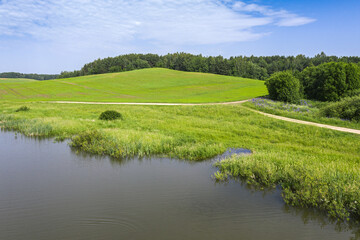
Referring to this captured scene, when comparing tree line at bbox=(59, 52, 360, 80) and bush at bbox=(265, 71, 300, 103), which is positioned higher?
tree line at bbox=(59, 52, 360, 80)

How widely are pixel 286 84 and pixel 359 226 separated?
29.6 meters

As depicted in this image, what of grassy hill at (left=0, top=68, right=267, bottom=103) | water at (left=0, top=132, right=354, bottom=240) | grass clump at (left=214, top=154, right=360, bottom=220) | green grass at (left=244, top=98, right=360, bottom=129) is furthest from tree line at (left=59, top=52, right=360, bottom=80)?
water at (left=0, top=132, right=354, bottom=240)

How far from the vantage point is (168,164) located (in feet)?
39.9

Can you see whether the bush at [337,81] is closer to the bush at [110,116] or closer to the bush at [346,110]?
the bush at [346,110]

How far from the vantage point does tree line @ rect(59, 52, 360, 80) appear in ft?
380

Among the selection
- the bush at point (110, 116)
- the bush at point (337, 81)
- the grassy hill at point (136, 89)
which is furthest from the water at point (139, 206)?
the bush at point (337, 81)

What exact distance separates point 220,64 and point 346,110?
10033 cm

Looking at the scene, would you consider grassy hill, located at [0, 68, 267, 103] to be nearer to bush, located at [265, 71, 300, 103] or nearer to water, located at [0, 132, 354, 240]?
bush, located at [265, 71, 300, 103]

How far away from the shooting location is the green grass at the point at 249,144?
8.31 meters

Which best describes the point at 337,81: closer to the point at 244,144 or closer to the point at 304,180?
the point at 244,144

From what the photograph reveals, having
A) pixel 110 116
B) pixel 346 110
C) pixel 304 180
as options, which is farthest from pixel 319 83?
pixel 304 180

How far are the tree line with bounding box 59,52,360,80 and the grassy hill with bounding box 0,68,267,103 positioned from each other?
32.8 meters

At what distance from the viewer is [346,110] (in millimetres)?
21812

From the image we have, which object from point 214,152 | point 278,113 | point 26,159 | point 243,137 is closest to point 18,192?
point 26,159
